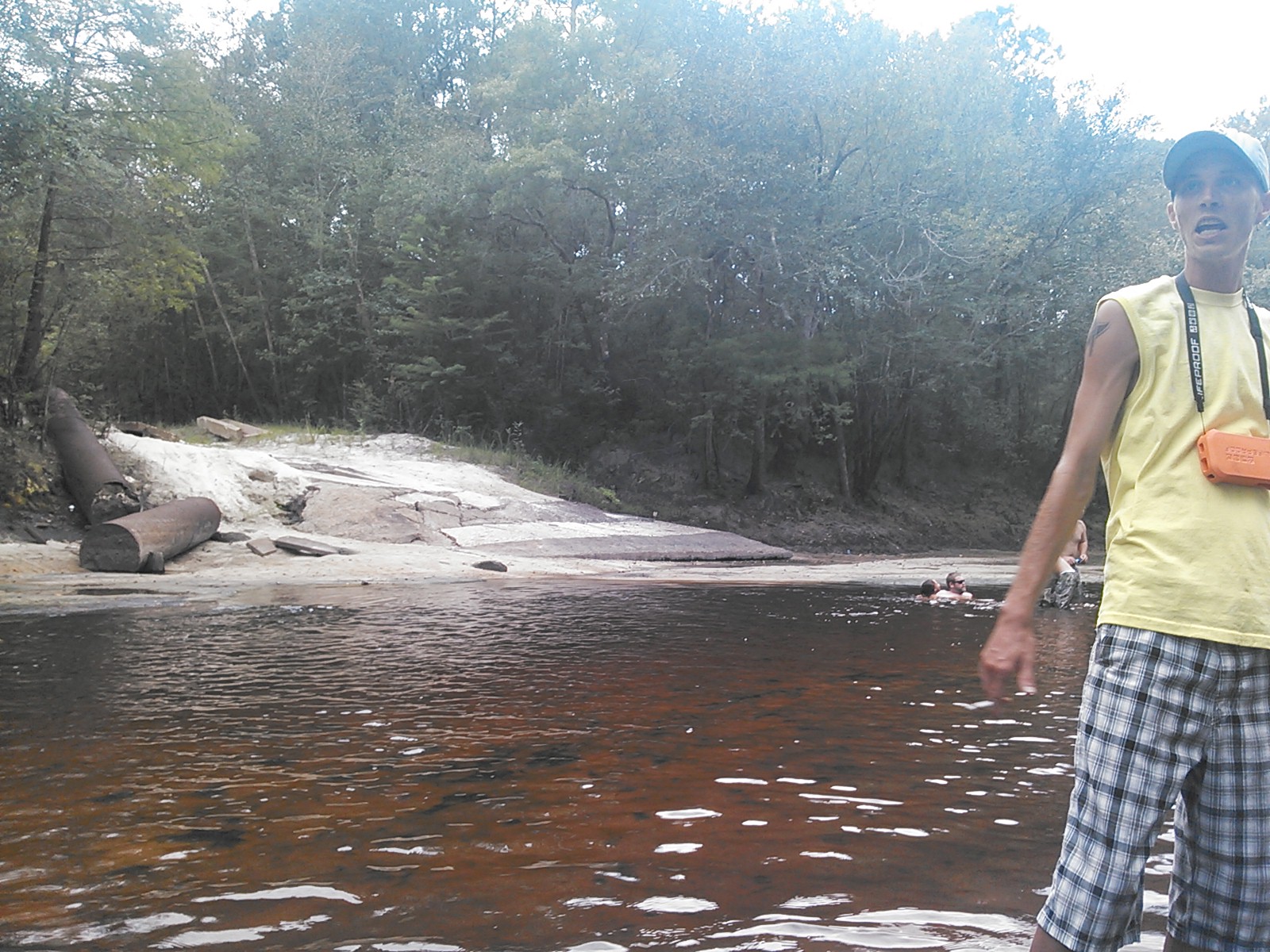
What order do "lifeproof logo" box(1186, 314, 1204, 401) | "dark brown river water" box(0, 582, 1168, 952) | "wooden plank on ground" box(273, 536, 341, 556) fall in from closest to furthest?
"lifeproof logo" box(1186, 314, 1204, 401), "dark brown river water" box(0, 582, 1168, 952), "wooden plank on ground" box(273, 536, 341, 556)

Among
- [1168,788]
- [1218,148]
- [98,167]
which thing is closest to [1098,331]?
[1218,148]

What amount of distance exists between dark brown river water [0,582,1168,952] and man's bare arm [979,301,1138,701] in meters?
1.00

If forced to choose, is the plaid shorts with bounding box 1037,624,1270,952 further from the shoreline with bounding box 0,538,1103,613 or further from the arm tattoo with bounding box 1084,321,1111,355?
the shoreline with bounding box 0,538,1103,613

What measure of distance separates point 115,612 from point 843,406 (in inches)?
868

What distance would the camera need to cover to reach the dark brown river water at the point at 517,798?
285 centimetres

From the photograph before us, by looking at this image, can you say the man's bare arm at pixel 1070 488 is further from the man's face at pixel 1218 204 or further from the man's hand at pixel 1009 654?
the man's face at pixel 1218 204

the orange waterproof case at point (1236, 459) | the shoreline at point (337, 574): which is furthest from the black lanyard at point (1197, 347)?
the shoreline at point (337, 574)

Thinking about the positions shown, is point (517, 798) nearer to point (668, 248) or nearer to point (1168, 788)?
point (1168, 788)

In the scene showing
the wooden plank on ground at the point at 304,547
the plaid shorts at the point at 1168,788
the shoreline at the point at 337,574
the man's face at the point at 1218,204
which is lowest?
the shoreline at the point at 337,574

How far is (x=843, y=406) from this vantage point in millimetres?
28547

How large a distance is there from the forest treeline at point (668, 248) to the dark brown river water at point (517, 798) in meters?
14.4

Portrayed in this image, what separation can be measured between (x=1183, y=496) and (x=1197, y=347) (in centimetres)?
33

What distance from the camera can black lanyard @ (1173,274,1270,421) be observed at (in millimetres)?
2092

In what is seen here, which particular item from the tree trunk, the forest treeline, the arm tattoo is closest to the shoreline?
the forest treeline
